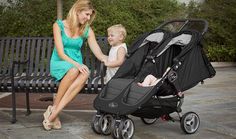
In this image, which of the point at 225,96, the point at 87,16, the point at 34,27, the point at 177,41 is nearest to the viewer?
the point at 177,41

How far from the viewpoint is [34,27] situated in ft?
37.8

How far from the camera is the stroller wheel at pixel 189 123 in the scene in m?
5.06

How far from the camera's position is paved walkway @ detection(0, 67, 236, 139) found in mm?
5047

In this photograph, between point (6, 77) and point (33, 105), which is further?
point (33, 105)

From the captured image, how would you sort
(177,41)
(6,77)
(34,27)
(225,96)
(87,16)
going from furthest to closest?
(34,27) < (225,96) < (6,77) < (87,16) < (177,41)

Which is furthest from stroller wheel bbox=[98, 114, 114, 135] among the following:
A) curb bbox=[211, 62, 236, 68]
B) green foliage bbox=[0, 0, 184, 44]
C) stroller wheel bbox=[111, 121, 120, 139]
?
curb bbox=[211, 62, 236, 68]

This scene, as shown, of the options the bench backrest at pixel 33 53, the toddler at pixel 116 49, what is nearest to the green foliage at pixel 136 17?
the bench backrest at pixel 33 53

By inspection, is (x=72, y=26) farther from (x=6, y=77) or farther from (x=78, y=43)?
(x=6, y=77)

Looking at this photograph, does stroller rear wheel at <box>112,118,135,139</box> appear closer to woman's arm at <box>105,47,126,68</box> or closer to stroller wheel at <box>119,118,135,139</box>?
stroller wheel at <box>119,118,135,139</box>

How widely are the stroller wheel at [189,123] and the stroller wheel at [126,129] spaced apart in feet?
1.95

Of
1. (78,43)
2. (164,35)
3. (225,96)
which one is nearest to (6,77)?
(78,43)

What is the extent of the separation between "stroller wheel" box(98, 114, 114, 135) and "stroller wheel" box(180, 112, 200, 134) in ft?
2.48

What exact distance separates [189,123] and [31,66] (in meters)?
2.10

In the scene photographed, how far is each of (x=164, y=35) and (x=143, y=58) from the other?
353 millimetres
